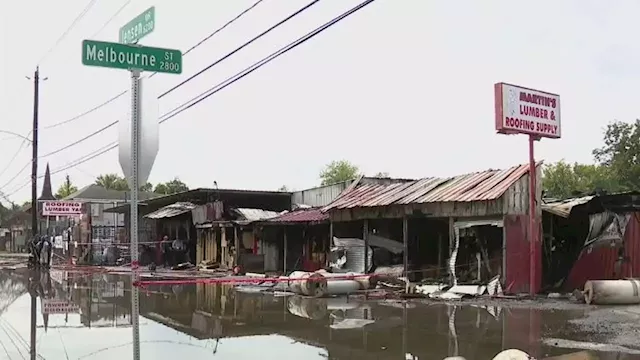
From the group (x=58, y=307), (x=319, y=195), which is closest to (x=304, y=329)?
(x=58, y=307)

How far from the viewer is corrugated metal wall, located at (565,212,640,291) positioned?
19703mm

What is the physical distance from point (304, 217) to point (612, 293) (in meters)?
15.1

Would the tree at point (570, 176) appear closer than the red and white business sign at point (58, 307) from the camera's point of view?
No

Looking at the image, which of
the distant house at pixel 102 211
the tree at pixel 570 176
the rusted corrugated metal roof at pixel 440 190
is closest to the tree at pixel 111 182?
the distant house at pixel 102 211

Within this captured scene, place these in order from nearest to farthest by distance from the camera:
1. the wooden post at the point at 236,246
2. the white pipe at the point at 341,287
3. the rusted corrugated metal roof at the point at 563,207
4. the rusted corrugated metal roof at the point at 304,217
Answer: the white pipe at the point at 341,287 → the rusted corrugated metal roof at the point at 563,207 → the rusted corrugated metal roof at the point at 304,217 → the wooden post at the point at 236,246

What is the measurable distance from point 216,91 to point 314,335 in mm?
6550

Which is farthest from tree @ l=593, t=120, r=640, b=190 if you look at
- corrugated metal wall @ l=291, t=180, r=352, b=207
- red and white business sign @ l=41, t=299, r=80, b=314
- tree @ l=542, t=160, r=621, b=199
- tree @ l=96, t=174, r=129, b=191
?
tree @ l=96, t=174, r=129, b=191

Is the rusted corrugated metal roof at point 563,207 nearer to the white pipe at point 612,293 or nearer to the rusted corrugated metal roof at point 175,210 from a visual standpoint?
the white pipe at point 612,293

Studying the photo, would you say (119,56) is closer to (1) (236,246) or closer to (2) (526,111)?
(2) (526,111)

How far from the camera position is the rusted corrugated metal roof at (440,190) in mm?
19812

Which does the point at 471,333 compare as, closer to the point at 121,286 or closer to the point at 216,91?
the point at 216,91

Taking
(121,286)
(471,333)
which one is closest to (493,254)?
(471,333)

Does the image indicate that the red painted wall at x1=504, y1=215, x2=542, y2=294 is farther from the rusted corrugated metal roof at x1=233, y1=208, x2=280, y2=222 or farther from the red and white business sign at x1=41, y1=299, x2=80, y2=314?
the rusted corrugated metal roof at x1=233, y1=208, x2=280, y2=222

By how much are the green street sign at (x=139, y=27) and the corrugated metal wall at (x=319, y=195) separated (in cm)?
2612
